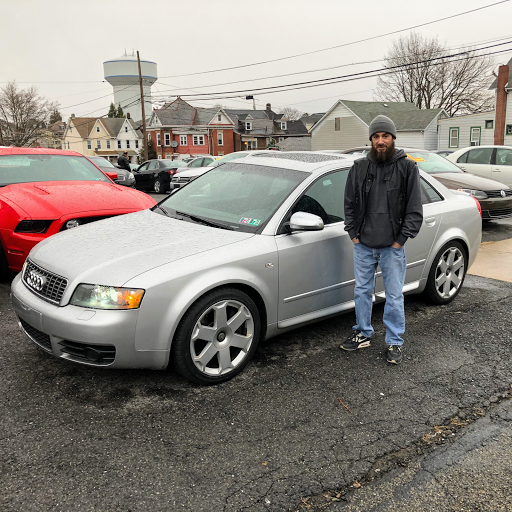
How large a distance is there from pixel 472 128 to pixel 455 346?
37601 mm

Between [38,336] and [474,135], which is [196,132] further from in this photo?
[38,336]

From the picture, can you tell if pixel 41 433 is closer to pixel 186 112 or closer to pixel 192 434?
pixel 192 434

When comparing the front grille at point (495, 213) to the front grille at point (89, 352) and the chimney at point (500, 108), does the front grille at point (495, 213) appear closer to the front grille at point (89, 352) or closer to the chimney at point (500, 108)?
the front grille at point (89, 352)

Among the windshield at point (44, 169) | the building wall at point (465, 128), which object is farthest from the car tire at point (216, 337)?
the building wall at point (465, 128)

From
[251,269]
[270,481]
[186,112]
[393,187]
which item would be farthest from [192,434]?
[186,112]

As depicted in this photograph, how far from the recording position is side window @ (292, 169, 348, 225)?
3877 millimetres

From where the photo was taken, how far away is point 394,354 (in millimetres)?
3756

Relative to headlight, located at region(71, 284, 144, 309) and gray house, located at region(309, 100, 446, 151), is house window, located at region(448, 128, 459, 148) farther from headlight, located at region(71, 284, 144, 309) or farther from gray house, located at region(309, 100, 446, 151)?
headlight, located at region(71, 284, 144, 309)

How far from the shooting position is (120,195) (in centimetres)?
595

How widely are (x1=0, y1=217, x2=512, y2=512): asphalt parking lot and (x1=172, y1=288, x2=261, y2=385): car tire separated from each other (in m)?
0.13

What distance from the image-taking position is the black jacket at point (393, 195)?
3.52 metres

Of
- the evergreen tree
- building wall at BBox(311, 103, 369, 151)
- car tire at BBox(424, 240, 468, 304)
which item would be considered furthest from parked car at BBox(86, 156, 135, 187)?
the evergreen tree

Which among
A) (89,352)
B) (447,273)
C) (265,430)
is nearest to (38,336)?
(89,352)

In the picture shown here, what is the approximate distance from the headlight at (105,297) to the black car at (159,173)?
679 inches
